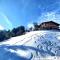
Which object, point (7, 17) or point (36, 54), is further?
point (7, 17)

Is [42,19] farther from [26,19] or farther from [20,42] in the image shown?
[20,42]

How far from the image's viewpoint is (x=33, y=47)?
78.7 inches

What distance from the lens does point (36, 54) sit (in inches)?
77.3

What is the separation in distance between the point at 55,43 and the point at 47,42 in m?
0.08

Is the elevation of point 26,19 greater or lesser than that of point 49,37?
greater

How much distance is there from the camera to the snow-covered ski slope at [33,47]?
1950 mm

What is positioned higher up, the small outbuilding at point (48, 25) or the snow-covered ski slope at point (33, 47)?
the small outbuilding at point (48, 25)

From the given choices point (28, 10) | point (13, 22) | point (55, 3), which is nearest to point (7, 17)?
point (13, 22)

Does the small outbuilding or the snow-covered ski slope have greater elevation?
the small outbuilding

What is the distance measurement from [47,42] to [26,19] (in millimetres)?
308

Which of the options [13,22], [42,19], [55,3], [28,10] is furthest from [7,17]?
[55,3]

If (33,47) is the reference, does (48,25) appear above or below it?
above

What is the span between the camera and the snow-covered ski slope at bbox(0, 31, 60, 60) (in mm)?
1950

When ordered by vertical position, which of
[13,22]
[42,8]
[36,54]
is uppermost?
[42,8]
